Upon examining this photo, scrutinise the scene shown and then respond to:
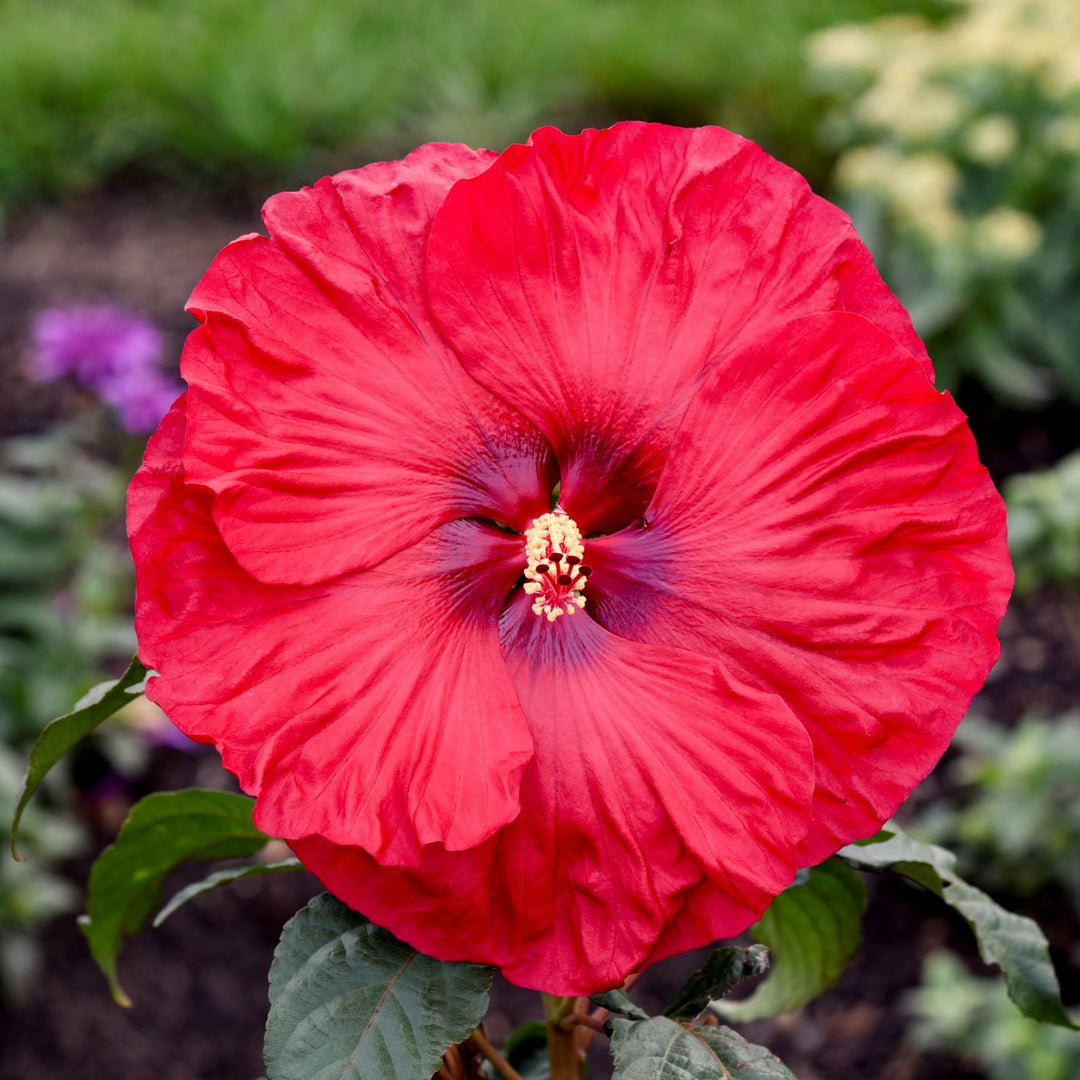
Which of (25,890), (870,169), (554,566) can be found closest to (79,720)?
(554,566)

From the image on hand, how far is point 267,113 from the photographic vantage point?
533 cm

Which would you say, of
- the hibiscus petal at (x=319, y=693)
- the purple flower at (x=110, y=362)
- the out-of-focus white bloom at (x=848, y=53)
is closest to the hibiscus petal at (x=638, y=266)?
the hibiscus petal at (x=319, y=693)

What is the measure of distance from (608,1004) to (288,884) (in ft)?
7.08

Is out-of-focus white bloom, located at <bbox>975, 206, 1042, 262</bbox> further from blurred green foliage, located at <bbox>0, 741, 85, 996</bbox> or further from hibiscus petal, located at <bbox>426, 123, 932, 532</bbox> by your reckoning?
hibiscus petal, located at <bbox>426, 123, 932, 532</bbox>

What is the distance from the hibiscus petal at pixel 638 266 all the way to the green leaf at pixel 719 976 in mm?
343

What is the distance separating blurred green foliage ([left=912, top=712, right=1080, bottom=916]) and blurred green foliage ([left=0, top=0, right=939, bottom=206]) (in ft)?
10.8

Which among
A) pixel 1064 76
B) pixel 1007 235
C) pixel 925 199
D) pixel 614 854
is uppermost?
pixel 1064 76

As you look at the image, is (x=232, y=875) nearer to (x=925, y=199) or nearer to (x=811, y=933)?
(x=811, y=933)

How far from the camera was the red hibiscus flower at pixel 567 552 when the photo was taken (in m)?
0.71

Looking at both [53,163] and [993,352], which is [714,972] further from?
[53,163]

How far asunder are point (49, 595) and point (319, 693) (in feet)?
8.94

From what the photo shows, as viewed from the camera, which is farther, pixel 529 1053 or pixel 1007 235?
pixel 1007 235

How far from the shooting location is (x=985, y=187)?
4328 mm

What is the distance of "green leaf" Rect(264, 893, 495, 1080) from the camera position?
74 centimetres
